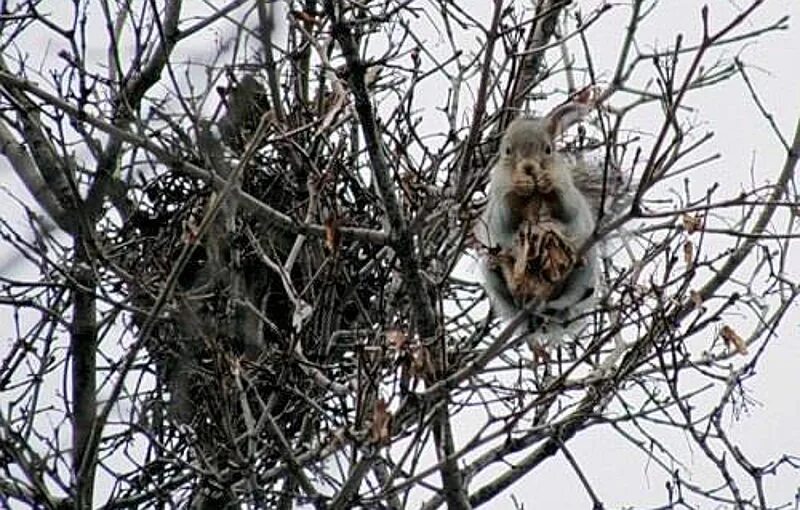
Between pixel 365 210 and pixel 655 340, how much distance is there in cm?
142

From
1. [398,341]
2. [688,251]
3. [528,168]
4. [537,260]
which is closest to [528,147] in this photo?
[528,168]

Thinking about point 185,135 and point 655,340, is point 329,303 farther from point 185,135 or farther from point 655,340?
point 655,340

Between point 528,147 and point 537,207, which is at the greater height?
point 528,147

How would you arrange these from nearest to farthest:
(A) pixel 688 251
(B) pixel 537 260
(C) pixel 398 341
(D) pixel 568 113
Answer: (C) pixel 398 341
(B) pixel 537 260
(A) pixel 688 251
(D) pixel 568 113

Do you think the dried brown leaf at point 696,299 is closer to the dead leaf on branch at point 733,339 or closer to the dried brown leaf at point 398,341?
the dead leaf on branch at point 733,339

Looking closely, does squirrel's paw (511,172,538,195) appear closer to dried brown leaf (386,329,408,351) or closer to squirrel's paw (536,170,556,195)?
squirrel's paw (536,170,556,195)

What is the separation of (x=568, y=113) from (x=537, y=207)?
27cm

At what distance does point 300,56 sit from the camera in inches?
181

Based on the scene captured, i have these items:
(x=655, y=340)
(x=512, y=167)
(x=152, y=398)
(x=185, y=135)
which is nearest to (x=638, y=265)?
(x=655, y=340)

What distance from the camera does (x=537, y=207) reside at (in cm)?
343

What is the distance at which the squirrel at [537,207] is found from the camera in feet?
11.0

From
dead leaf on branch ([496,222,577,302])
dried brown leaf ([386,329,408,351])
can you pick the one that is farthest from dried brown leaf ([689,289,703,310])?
dried brown leaf ([386,329,408,351])

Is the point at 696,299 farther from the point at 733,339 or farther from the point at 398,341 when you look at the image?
the point at 398,341

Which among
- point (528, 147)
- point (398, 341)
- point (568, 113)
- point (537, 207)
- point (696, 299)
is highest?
point (568, 113)
